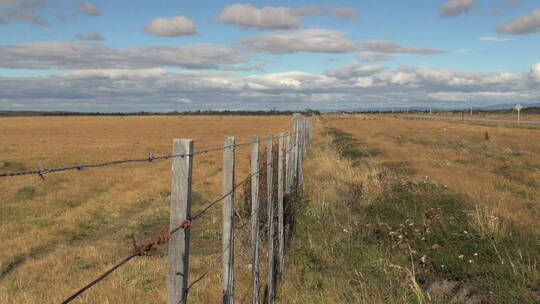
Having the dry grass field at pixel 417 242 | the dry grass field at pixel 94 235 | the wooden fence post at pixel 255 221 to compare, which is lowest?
the dry grass field at pixel 94 235

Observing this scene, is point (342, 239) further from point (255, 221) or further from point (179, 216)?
point (179, 216)

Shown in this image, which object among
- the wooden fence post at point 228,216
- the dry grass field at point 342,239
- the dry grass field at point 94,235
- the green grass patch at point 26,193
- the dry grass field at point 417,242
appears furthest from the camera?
the green grass patch at point 26,193

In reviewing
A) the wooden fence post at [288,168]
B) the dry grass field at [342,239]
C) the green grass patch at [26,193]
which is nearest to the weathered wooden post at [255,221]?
the dry grass field at [342,239]

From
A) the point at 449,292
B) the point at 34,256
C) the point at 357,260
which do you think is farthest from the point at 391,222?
the point at 34,256

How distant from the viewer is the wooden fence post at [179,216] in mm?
2500

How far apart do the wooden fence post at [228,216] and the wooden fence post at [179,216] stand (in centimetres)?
109

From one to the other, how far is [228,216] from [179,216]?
131cm

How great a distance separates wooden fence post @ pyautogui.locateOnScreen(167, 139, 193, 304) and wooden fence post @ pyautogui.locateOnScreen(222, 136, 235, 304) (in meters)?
1.09

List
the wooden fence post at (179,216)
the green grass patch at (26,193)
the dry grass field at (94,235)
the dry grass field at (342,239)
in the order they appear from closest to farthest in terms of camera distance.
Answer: the wooden fence post at (179,216)
the dry grass field at (342,239)
the dry grass field at (94,235)
the green grass patch at (26,193)

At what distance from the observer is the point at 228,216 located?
3.81 metres

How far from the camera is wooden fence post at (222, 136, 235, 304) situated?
3.66 meters

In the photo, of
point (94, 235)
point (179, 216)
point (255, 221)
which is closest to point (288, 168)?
point (255, 221)

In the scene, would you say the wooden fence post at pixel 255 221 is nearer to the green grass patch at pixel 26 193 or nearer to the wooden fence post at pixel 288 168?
the wooden fence post at pixel 288 168

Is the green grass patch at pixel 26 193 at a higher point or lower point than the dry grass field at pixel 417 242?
lower
